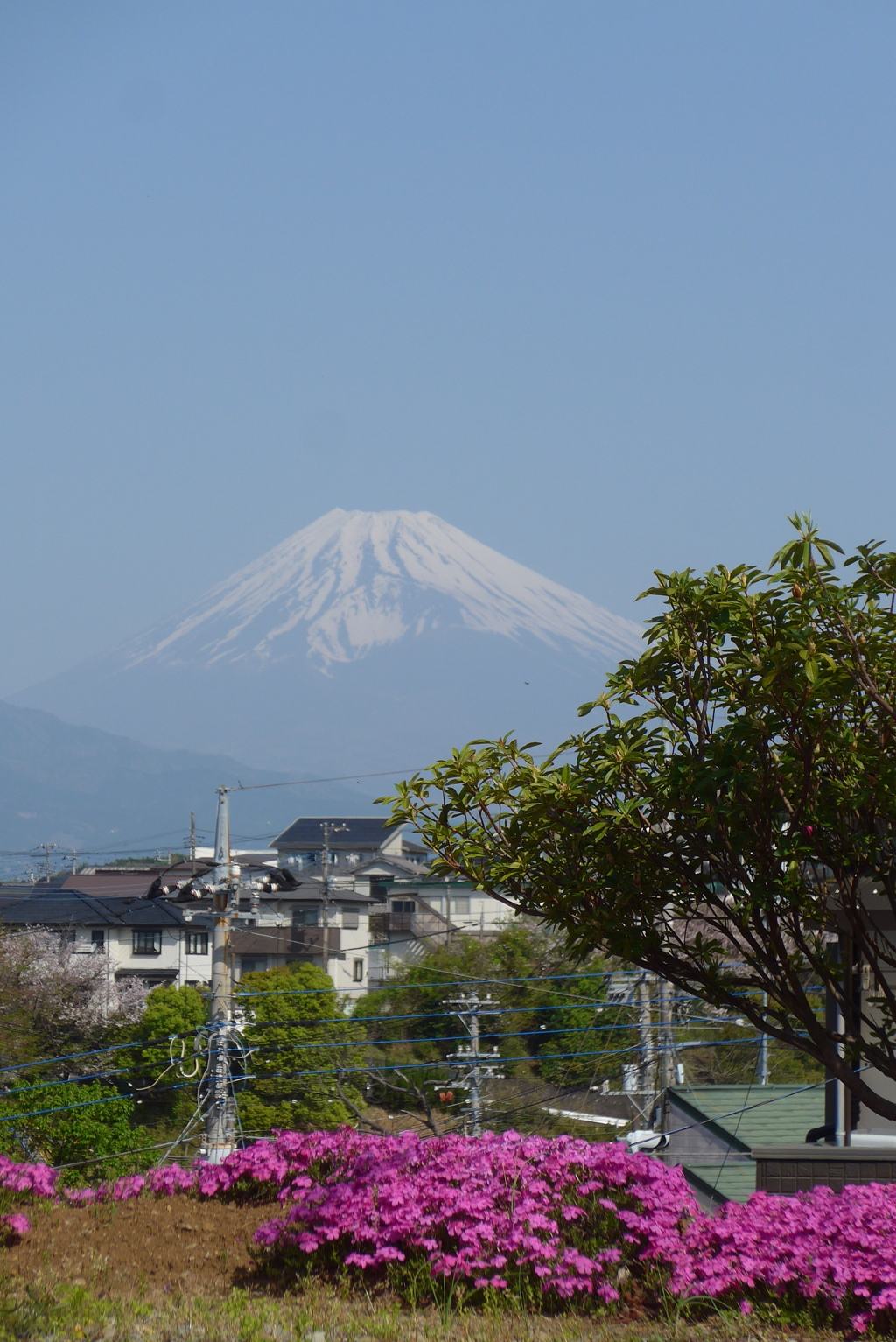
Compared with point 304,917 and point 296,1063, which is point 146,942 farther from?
point 296,1063

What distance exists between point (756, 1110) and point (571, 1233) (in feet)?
23.8

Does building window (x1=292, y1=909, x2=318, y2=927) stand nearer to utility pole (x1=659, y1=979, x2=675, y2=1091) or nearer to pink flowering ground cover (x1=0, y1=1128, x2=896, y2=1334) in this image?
utility pole (x1=659, y1=979, x2=675, y2=1091)

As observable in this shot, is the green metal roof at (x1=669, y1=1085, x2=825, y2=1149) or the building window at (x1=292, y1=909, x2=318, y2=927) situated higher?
the green metal roof at (x1=669, y1=1085, x2=825, y2=1149)

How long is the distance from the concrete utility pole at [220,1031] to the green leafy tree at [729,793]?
642 inches

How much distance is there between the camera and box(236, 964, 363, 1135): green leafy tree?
64.3m

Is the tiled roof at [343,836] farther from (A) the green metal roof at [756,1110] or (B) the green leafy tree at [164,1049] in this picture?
(A) the green metal roof at [756,1110]

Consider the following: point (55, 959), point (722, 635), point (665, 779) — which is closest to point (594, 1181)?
point (665, 779)

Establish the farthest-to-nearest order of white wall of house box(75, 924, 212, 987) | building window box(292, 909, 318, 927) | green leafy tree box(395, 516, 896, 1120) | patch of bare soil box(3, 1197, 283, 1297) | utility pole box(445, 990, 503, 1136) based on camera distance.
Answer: building window box(292, 909, 318, 927) < white wall of house box(75, 924, 212, 987) < utility pole box(445, 990, 503, 1136) < patch of bare soil box(3, 1197, 283, 1297) < green leafy tree box(395, 516, 896, 1120)

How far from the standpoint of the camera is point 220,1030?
24.4m

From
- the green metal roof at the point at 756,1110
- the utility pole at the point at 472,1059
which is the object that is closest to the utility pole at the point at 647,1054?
the utility pole at the point at 472,1059

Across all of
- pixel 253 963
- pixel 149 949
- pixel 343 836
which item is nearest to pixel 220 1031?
pixel 149 949

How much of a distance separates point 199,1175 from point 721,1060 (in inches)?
2081

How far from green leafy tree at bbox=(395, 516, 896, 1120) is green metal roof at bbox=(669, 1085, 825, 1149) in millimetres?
6898

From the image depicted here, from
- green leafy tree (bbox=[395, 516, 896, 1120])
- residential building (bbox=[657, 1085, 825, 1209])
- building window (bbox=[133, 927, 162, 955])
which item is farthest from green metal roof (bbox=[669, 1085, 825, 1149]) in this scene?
building window (bbox=[133, 927, 162, 955])
